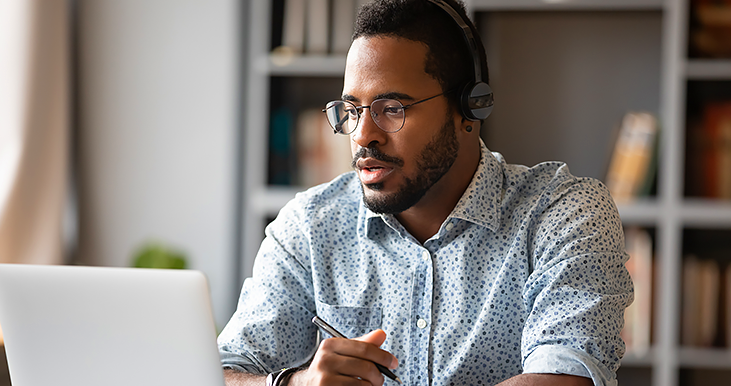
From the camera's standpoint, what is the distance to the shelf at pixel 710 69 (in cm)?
198

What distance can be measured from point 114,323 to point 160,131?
168cm

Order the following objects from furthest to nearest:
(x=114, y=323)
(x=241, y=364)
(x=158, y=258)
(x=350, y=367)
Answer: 1. (x=158, y=258)
2. (x=241, y=364)
3. (x=350, y=367)
4. (x=114, y=323)

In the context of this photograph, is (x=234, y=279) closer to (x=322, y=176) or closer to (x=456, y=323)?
(x=322, y=176)

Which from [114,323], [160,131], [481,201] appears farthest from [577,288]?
[160,131]

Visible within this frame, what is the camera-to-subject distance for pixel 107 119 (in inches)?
90.1

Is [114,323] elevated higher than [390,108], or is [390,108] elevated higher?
[390,108]

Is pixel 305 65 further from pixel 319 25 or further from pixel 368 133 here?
pixel 368 133

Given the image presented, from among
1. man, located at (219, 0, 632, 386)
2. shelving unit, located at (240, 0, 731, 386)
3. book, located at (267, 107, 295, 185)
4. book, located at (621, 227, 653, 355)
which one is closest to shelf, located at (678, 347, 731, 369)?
shelving unit, located at (240, 0, 731, 386)

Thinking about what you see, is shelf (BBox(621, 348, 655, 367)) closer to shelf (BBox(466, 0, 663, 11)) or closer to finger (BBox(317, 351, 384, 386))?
shelf (BBox(466, 0, 663, 11))

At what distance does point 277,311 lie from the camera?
114cm

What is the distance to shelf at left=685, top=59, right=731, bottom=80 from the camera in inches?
78.0

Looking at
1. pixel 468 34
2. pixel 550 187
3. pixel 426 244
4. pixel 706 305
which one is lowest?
pixel 706 305

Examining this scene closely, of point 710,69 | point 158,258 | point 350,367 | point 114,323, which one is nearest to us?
point 114,323

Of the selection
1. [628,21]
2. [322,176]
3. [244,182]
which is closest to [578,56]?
[628,21]
